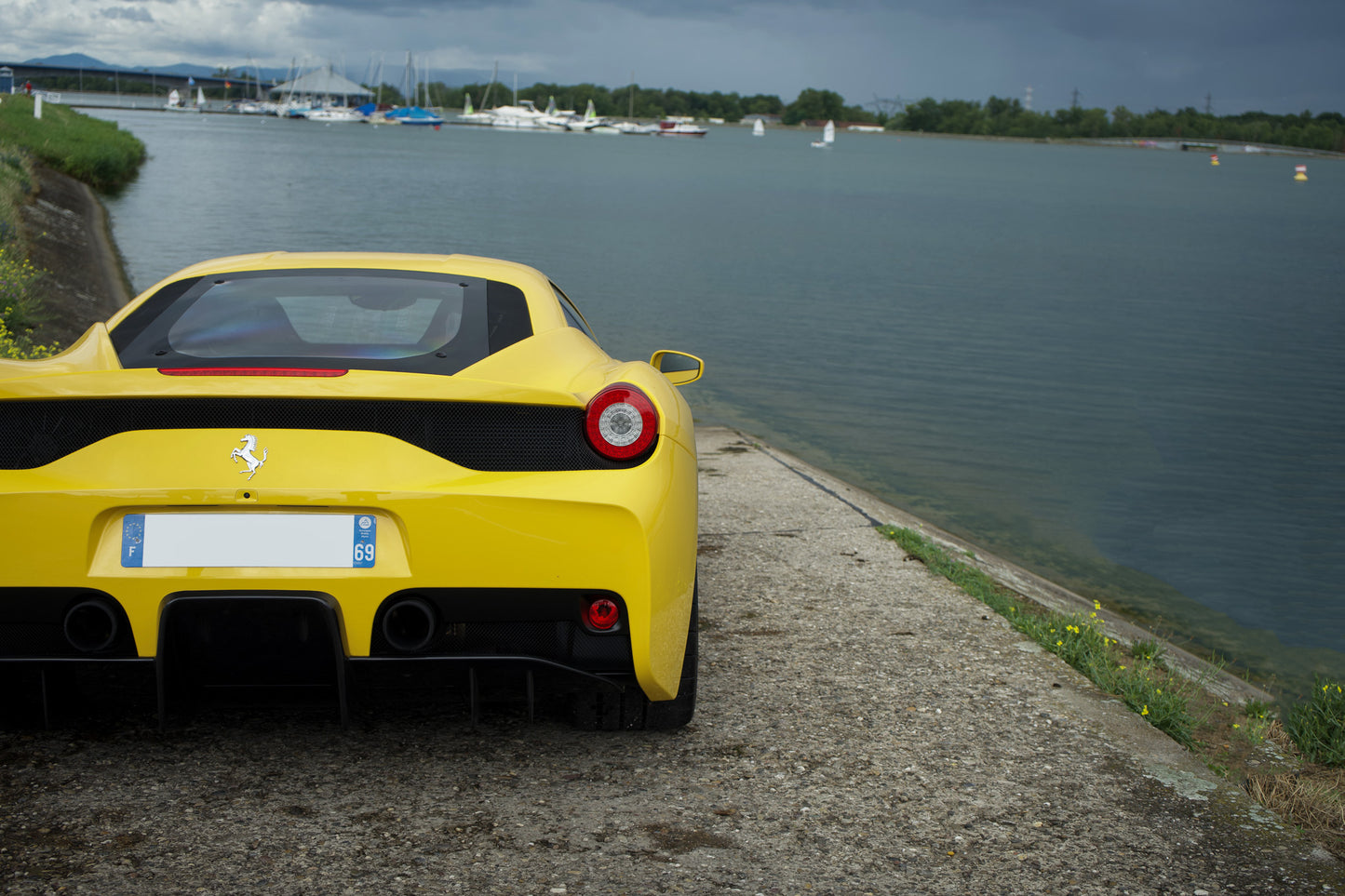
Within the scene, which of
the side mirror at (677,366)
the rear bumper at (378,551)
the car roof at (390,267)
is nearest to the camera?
the rear bumper at (378,551)

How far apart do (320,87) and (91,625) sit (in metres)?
209

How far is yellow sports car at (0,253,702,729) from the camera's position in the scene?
8.05 feet

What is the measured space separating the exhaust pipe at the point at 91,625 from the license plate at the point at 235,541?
125mm

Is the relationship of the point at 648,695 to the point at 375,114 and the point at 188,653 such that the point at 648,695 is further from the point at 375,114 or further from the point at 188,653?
the point at 375,114

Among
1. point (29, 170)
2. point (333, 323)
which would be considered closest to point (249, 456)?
point (333, 323)

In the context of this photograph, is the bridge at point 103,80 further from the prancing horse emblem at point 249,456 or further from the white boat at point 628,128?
the prancing horse emblem at point 249,456

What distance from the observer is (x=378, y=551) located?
250 cm

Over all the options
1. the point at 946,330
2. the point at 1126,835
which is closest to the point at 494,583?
the point at 1126,835

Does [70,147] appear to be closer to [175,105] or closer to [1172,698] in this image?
[1172,698]

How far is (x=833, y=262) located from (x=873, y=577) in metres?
27.3

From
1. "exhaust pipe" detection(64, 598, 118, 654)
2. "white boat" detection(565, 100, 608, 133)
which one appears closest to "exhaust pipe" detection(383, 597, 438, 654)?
"exhaust pipe" detection(64, 598, 118, 654)

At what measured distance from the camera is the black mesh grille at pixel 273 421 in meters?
2.50

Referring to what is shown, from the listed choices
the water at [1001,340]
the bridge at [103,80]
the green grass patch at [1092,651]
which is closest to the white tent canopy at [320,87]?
the bridge at [103,80]

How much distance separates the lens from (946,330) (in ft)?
71.1
